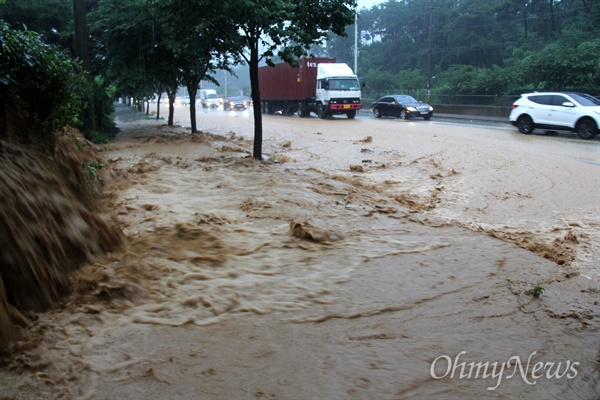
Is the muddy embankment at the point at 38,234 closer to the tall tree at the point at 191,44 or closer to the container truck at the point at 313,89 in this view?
the tall tree at the point at 191,44

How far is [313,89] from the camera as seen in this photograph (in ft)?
120

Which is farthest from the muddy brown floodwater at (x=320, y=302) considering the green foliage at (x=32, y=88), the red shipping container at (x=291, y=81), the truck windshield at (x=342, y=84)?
the red shipping container at (x=291, y=81)

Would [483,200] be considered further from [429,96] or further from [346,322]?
[429,96]

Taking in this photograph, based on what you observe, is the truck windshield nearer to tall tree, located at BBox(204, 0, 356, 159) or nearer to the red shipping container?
the red shipping container

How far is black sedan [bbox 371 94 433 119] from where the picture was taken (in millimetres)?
32219

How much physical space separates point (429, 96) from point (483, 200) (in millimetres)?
33016

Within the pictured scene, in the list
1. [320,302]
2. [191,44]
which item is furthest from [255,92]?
[320,302]

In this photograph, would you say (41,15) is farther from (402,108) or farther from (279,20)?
(402,108)

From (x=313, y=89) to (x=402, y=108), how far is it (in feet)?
22.4

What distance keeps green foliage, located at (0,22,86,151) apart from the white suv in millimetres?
18802

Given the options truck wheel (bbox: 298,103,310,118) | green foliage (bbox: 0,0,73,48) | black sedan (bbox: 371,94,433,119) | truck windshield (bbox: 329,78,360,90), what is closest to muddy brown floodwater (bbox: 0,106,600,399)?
green foliage (bbox: 0,0,73,48)

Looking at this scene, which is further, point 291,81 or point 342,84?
point 291,81

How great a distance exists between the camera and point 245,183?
10648 mm

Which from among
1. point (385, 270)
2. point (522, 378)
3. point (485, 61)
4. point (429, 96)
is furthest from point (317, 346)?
point (485, 61)
